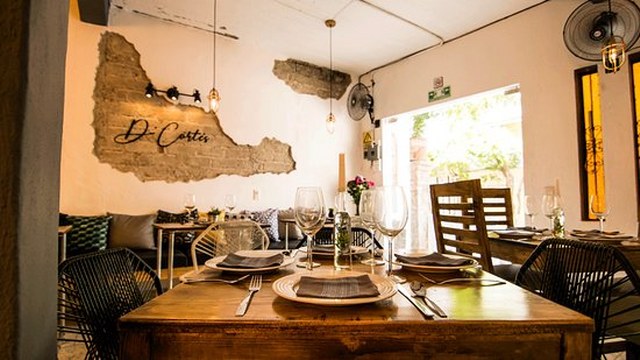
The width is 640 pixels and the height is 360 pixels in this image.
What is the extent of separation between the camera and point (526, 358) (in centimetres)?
62

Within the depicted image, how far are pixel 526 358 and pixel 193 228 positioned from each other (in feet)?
8.90

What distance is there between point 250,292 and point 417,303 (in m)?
0.39

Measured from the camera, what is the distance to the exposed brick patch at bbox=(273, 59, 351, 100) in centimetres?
468

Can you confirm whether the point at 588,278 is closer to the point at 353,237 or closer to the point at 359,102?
the point at 353,237

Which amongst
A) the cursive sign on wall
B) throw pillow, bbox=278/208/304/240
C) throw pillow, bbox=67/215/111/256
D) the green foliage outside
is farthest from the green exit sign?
throw pillow, bbox=67/215/111/256

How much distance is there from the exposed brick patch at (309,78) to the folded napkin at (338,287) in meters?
4.20

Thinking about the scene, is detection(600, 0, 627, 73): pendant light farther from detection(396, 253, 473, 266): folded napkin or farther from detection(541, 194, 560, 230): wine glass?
detection(396, 253, 473, 266): folded napkin

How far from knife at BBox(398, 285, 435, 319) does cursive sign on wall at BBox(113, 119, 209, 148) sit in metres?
3.56

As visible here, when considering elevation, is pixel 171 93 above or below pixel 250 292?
above

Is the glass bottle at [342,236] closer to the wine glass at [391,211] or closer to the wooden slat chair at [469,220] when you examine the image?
the wine glass at [391,211]

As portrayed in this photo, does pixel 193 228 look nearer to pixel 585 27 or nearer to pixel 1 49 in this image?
pixel 1 49

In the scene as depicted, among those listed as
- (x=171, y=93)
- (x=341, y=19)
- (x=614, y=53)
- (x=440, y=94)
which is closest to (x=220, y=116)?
(x=171, y=93)

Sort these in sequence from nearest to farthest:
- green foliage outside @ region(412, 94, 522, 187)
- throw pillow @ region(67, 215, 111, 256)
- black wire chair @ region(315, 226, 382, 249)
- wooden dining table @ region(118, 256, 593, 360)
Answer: wooden dining table @ region(118, 256, 593, 360), black wire chair @ region(315, 226, 382, 249), throw pillow @ region(67, 215, 111, 256), green foliage outside @ region(412, 94, 522, 187)

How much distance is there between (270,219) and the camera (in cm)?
411
